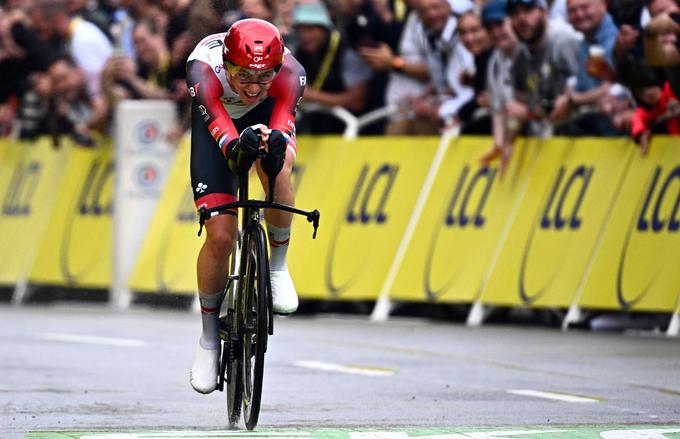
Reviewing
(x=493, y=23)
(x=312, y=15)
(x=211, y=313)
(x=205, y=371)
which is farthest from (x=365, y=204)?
(x=205, y=371)

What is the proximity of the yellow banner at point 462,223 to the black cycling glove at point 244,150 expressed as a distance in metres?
7.30

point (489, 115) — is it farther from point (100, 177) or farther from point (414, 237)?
point (100, 177)

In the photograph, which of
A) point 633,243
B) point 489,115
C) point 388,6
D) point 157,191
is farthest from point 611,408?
point 157,191

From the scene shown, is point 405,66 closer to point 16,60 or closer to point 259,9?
point 259,9

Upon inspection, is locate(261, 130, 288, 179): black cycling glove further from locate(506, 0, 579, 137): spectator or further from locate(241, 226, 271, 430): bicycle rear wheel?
locate(506, 0, 579, 137): spectator

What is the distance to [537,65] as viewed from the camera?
1577cm

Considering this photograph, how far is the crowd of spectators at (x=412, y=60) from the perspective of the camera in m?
14.8

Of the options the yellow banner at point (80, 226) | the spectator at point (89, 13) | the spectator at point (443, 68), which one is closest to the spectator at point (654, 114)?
the spectator at point (443, 68)

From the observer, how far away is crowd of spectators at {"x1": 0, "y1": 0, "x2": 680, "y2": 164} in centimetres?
→ 1478

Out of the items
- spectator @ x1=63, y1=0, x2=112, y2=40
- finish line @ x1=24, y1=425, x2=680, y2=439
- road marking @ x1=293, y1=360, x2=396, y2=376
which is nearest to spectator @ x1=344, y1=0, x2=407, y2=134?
spectator @ x1=63, y1=0, x2=112, y2=40

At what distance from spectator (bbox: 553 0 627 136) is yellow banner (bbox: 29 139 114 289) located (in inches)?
251

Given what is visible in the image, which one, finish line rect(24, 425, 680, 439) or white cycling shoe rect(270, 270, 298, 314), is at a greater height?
white cycling shoe rect(270, 270, 298, 314)

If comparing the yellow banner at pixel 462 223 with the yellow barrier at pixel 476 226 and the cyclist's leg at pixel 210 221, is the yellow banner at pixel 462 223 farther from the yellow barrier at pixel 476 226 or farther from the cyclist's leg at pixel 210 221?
the cyclist's leg at pixel 210 221

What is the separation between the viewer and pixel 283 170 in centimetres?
900
